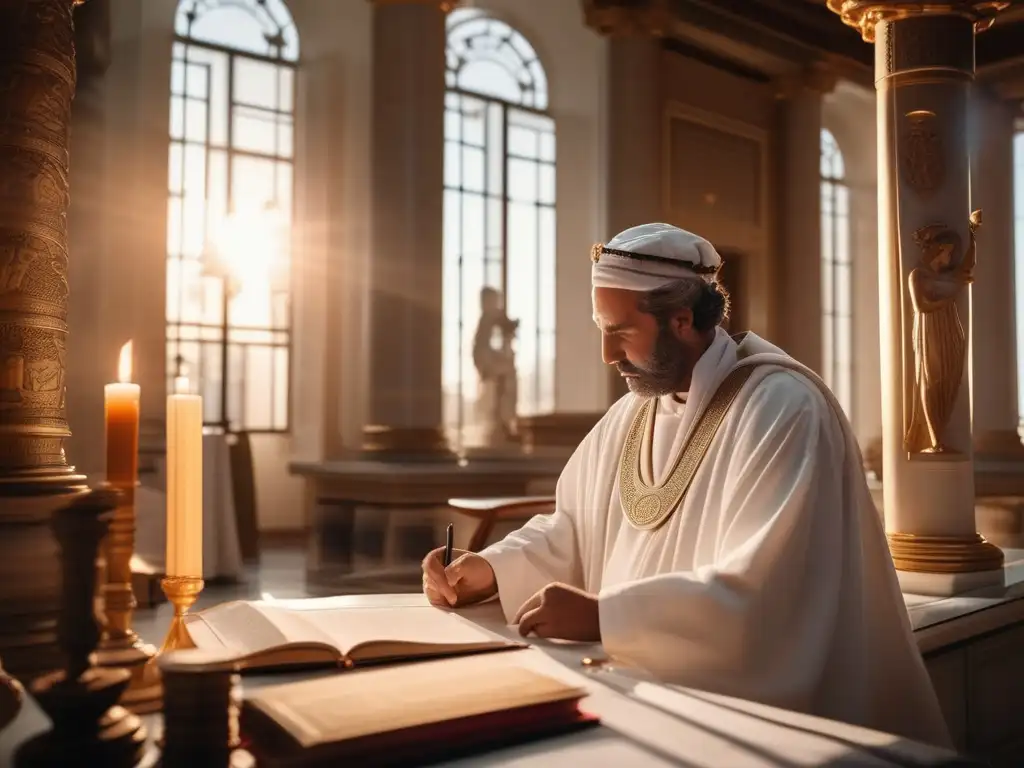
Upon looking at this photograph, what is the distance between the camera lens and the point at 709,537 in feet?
7.07

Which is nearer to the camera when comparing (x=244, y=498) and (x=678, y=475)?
(x=678, y=475)

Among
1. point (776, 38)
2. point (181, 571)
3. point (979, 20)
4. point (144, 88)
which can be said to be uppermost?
point (776, 38)

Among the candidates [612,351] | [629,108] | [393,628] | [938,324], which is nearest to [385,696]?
[393,628]

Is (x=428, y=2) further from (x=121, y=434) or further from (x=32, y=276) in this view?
(x=121, y=434)

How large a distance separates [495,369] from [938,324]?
24.6ft

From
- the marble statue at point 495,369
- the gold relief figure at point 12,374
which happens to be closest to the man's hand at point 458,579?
the gold relief figure at point 12,374

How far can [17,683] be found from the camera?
1353mm

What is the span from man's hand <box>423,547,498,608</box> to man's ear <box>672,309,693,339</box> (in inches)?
26.8

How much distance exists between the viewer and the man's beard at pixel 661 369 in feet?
7.63

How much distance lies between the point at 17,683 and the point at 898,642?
5.61ft

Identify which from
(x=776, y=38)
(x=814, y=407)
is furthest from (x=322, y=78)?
(x=814, y=407)

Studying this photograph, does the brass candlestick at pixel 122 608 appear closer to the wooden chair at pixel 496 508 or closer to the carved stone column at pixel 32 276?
the carved stone column at pixel 32 276

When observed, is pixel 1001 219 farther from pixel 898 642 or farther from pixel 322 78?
pixel 898 642

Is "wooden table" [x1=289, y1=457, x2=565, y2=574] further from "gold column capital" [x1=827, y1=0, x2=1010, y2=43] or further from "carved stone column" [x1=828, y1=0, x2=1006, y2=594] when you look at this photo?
"gold column capital" [x1=827, y1=0, x2=1010, y2=43]
